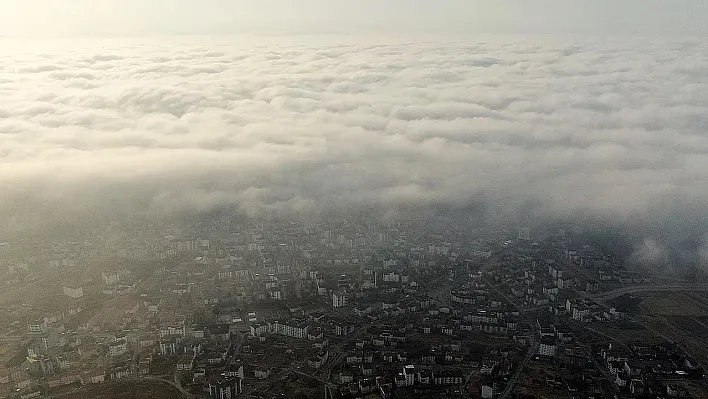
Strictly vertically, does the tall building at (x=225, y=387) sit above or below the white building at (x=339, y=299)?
above

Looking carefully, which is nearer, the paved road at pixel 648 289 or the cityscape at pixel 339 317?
the cityscape at pixel 339 317

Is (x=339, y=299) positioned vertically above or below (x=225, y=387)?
below

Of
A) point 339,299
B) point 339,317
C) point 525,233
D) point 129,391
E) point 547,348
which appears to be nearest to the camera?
point 129,391

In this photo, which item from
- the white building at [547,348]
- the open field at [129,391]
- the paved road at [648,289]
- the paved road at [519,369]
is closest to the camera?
the open field at [129,391]

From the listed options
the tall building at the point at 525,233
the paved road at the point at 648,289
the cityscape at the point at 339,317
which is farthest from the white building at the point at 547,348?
the tall building at the point at 525,233

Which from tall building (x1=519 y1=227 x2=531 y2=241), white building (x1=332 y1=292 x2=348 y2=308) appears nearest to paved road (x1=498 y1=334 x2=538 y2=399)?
white building (x1=332 y1=292 x2=348 y2=308)

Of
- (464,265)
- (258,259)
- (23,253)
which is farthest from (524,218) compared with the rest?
(23,253)

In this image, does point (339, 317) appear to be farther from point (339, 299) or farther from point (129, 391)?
point (129, 391)

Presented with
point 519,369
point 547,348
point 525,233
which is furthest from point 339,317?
point 525,233

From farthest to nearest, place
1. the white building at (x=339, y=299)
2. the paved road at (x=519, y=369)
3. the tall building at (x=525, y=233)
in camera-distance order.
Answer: the tall building at (x=525, y=233), the white building at (x=339, y=299), the paved road at (x=519, y=369)

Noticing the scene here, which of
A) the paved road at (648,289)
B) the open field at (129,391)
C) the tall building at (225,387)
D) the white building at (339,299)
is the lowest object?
the paved road at (648,289)

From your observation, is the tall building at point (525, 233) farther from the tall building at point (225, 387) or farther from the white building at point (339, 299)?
the tall building at point (225, 387)
